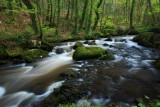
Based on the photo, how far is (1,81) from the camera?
31.3ft

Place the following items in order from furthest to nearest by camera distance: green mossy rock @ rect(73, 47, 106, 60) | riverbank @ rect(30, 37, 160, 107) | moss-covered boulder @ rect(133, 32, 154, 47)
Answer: moss-covered boulder @ rect(133, 32, 154, 47)
green mossy rock @ rect(73, 47, 106, 60)
riverbank @ rect(30, 37, 160, 107)

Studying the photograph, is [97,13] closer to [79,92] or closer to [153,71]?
[153,71]

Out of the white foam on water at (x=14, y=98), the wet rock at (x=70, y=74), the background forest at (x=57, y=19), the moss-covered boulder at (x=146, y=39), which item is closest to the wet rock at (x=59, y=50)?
the background forest at (x=57, y=19)

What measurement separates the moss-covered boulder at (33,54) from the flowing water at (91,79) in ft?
1.54

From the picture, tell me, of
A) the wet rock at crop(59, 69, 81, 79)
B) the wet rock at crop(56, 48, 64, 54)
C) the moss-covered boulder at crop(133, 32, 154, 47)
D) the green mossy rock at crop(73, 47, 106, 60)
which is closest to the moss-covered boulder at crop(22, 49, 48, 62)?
the wet rock at crop(56, 48, 64, 54)

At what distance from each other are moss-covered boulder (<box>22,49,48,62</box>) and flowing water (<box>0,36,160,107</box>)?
0.47 meters

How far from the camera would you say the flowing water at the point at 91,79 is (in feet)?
25.4

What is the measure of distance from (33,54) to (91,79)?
5.38m

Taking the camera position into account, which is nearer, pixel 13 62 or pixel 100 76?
pixel 100 76

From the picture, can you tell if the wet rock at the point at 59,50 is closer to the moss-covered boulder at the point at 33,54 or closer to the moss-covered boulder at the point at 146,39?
the moss-covered boulder at the point at 33,54

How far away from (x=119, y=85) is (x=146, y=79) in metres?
1.45

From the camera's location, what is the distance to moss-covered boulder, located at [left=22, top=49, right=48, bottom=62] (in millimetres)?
12480

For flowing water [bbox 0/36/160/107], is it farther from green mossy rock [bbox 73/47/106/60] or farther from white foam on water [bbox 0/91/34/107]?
green mossy rock [bbox 73/47/106/60]

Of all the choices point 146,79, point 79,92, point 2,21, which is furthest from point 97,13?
point 79,92
